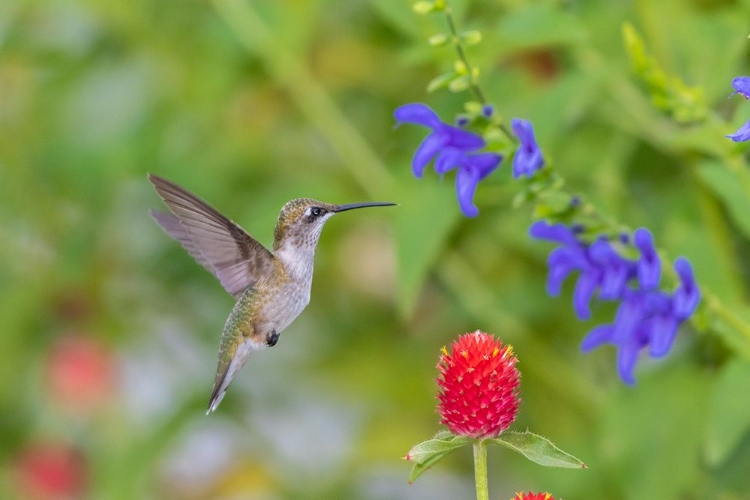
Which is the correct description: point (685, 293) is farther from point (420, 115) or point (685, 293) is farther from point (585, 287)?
point (420, 115)

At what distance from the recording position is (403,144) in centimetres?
227

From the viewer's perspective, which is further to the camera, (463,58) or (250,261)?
(250,261)

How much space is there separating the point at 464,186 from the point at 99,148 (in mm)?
1376

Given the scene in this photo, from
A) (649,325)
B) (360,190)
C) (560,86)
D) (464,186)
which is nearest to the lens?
(464,186)

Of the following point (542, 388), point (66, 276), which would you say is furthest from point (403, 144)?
point (66, 276)

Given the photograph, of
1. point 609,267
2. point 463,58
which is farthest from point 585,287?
point 463,58

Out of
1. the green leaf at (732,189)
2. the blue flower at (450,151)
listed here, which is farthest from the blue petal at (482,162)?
the green leaf at (732,189)

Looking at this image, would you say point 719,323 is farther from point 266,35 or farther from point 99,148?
point 99,148

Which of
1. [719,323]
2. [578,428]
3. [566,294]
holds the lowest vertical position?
[578,428]

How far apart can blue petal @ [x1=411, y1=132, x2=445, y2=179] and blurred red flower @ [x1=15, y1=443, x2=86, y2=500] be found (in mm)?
1533

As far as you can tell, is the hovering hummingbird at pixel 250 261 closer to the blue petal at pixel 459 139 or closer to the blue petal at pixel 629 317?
the blue petal at pixel 459 139

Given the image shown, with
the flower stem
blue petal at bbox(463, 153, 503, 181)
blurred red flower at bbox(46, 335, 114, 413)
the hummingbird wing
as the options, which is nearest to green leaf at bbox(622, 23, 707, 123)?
blue petal at bbox(463, 153, 503, 181)

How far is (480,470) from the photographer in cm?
87

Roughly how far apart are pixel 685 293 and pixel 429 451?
56 centimetres
